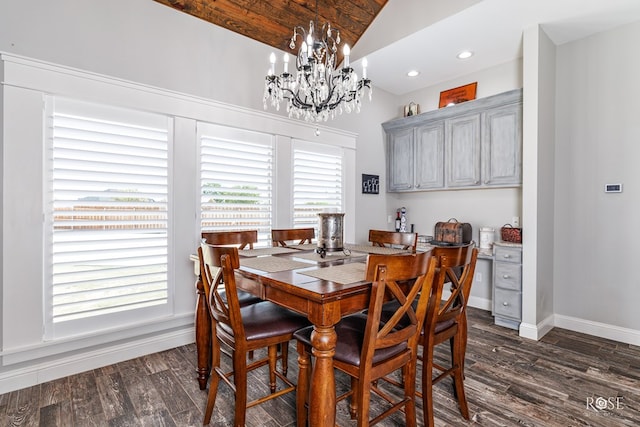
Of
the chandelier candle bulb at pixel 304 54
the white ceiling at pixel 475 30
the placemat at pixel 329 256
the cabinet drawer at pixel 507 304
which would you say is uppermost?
the white ceiling at pixel 475 30

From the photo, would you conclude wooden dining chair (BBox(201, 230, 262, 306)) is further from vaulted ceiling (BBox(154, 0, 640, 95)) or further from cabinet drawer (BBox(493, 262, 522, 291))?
cabinet drawer (BBox(493, 262, 522, 291))

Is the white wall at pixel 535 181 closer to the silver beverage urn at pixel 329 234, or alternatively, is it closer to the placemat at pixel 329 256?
the placemat at pixel 329 256

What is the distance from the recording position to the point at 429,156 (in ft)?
14.3

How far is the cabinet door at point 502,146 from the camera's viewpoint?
348cm

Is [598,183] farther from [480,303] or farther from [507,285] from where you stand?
[480,303]

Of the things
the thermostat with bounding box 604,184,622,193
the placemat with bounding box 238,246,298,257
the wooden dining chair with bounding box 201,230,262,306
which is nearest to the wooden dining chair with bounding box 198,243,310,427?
the wooden dining chair with bounding box 201,230,262,306

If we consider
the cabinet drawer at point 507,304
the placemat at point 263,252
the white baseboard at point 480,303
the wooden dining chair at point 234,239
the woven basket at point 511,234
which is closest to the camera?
the wooden dining chair at point 234,239

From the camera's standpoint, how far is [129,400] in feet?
6.91

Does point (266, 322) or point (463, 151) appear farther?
point (463, 151)

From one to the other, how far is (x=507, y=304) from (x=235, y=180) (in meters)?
3.15

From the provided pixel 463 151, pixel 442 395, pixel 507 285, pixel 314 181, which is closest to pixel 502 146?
pixel 463 151

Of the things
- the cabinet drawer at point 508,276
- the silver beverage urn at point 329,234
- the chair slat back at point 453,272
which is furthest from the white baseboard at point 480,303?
the silver beverage urn at point 329,234

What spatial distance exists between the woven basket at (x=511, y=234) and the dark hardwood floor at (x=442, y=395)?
1142 mm

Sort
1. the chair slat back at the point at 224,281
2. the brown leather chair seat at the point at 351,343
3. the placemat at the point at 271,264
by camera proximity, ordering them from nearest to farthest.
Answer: the brown leather chair seat at the point at 351,343, the chair slat back at the point at 224,281, the placemat at the point at 271,264
